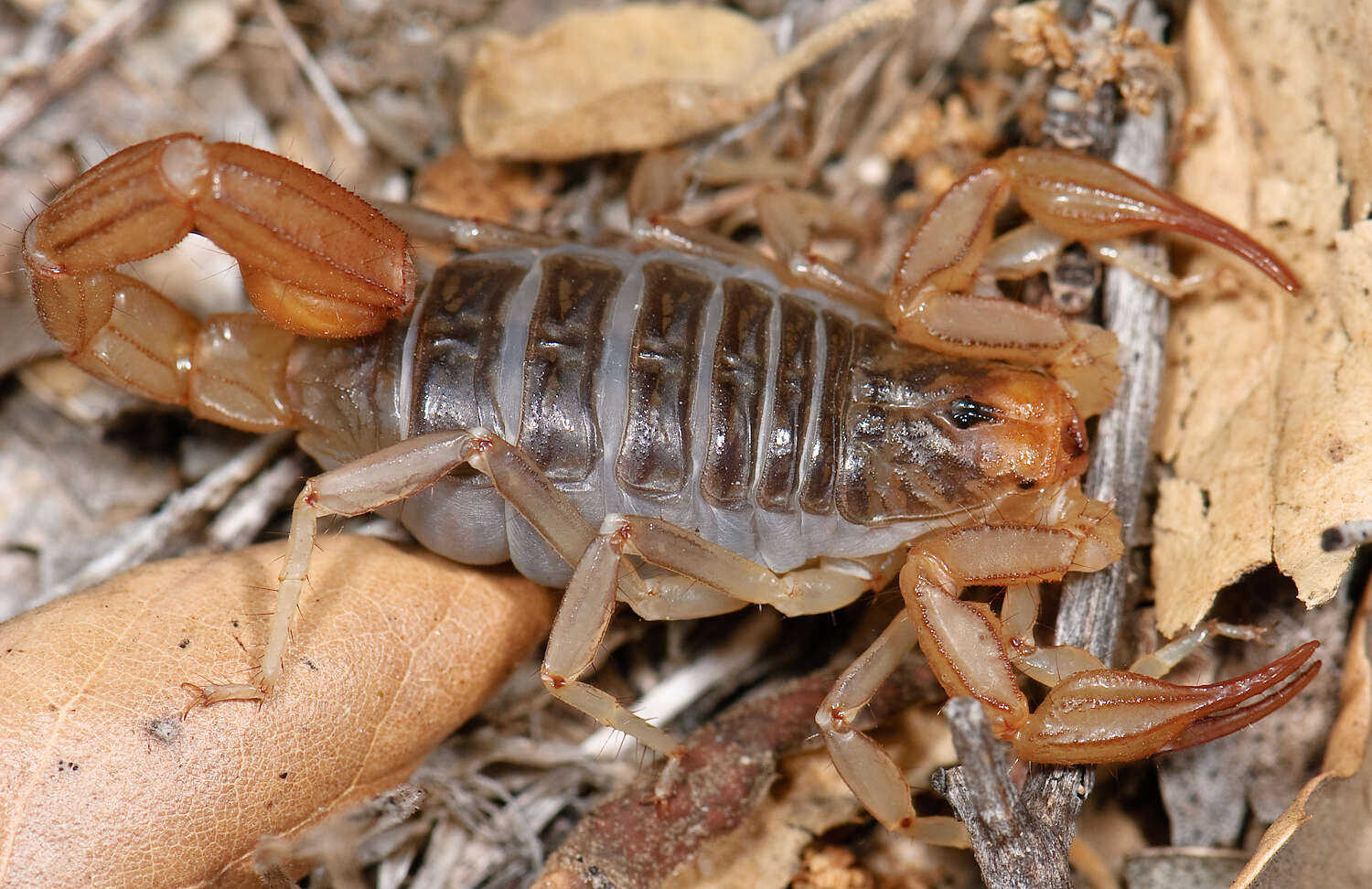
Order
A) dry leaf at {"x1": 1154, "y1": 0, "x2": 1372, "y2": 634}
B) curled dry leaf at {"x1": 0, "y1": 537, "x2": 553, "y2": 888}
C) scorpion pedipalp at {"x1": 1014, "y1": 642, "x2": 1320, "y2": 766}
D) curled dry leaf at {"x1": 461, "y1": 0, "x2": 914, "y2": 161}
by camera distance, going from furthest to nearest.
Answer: curled dry leaf at {"x1": 461, "y1": 0, "x2": 914, "y2": 161} → dry leaf at {"x1": 1154, "y1": 0, "x2": 1372, "y2": 634} → scorpion pedipalp at {"x1": 1014, "y1": 642, "x2": 1320, "y2": 766} → curled dry leaf at {"x1": 0, "y1": 537, "x2": 553, "y2": 888}

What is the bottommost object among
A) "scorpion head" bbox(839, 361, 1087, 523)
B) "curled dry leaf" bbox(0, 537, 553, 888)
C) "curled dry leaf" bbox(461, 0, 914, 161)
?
"curled dry leaf" bbox(0, 537, 553, 888)

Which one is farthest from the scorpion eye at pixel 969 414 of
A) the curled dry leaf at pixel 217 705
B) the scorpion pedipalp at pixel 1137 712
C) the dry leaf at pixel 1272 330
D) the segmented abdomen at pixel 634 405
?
the curled dry leaf at pixel 217 705

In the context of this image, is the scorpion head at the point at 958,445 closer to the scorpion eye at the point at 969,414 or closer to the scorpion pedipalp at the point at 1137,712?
the scorpion eye at the point at 969,414

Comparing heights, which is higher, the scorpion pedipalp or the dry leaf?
the dry leaf

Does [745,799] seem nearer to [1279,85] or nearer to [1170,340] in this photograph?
[1170,340]

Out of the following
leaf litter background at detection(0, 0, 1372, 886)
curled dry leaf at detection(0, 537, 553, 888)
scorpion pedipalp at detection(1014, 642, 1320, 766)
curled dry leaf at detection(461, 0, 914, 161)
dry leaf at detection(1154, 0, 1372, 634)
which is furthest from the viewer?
curled dry leaf at detection(461, 0, 914, 161)

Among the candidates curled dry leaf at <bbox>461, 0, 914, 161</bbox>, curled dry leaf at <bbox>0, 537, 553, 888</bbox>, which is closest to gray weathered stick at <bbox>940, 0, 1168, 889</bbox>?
curled dry leaf at <bbox>461, 0, 914, 161</bbox>

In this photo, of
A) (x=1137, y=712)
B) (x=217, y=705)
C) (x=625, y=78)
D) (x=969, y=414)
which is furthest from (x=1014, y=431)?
(x=217, y=705)

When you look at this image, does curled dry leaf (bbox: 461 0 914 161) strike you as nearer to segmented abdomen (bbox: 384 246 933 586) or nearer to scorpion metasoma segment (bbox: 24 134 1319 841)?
scorpion metasoma segment (bbox: 24 134 1319 841)
